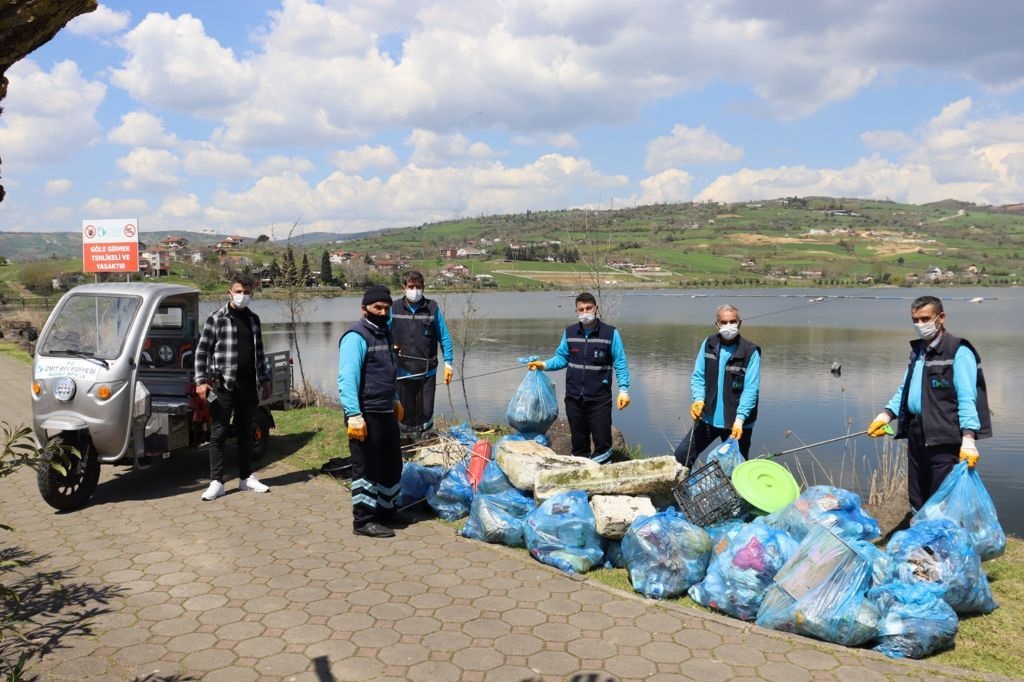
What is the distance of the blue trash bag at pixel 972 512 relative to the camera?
14.1 feet

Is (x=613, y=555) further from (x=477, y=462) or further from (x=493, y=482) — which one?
(x=477, y=462)

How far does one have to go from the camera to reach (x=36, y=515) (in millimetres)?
5668

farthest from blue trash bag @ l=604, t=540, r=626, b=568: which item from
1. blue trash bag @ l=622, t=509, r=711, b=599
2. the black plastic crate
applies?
the black plastic crate

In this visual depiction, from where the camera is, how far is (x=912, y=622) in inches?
142

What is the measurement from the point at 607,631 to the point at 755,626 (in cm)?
80

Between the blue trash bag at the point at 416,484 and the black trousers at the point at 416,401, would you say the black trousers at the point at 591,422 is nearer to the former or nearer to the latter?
the blue trash bag at the point at 416,484

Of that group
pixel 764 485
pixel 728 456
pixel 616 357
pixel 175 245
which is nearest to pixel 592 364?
pixel 616 357

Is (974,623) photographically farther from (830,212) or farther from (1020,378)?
(830,212)

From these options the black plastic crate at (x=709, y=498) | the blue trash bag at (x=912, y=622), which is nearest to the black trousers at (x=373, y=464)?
the black plastic crate at (x=709, y=498)

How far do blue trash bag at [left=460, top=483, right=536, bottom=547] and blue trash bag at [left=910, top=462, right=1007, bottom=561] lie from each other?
266 cm

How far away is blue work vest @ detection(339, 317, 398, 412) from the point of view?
5.30 metres

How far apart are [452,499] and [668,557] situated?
2.06m

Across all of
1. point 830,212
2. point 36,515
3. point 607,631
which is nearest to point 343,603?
point 607,631

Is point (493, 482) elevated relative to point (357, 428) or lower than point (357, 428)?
lower
